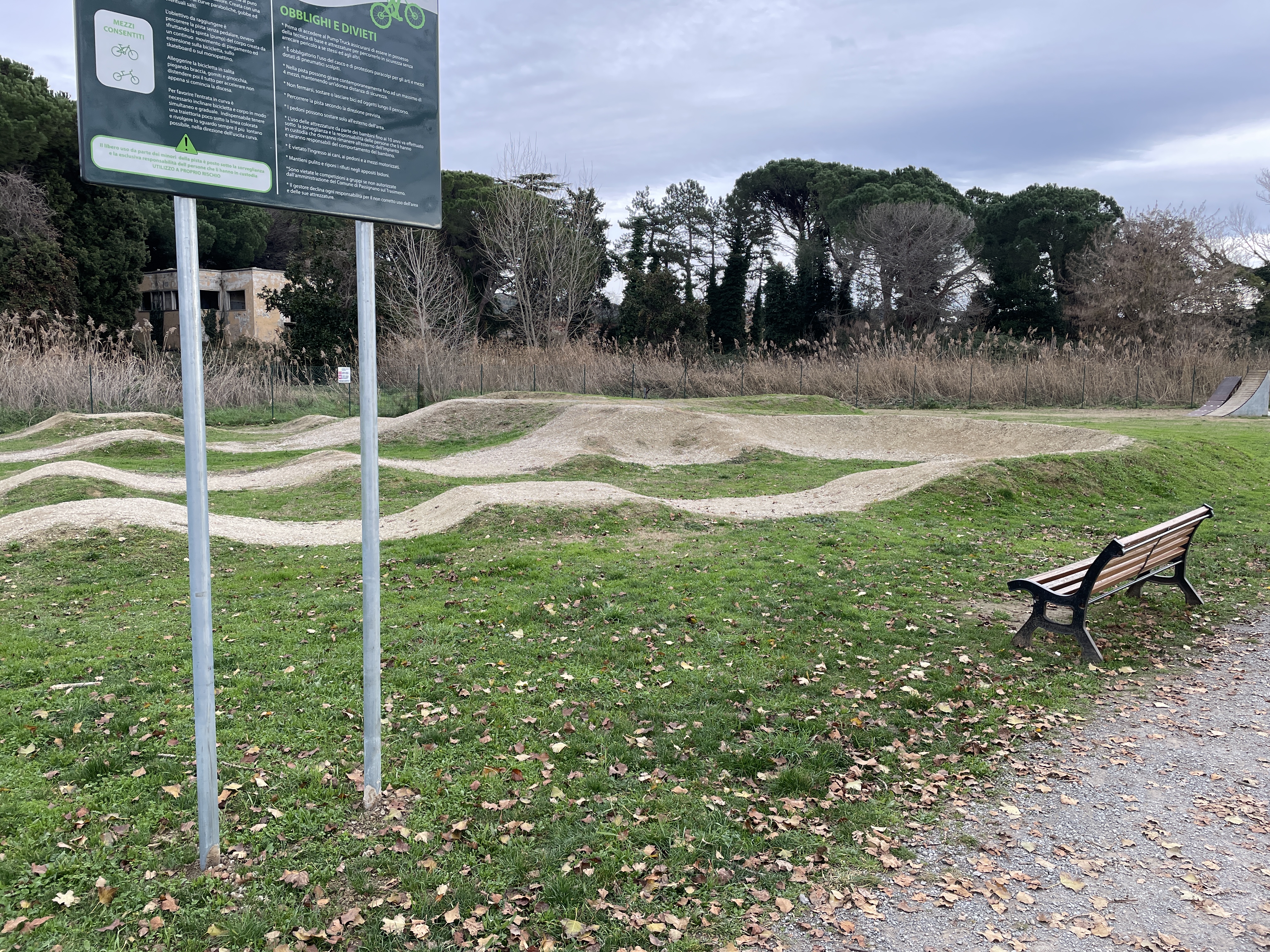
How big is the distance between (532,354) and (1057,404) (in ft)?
48.4

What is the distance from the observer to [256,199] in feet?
8.94

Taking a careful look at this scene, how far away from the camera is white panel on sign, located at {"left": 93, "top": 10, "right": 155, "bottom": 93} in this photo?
2418 mm

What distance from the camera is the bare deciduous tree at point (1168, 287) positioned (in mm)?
31078

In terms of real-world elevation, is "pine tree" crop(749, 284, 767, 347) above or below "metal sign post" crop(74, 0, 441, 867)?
above

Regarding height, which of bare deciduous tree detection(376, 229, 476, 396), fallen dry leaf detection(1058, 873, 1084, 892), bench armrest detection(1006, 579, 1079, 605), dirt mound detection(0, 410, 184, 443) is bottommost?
fallen dry leaf detection(1058, 873, 1084, 892)

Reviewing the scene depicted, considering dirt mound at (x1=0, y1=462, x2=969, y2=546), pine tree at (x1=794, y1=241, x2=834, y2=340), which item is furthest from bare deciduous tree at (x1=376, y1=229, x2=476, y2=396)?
pine tree at (x1=794, y1=241, x2=834, y2=340)

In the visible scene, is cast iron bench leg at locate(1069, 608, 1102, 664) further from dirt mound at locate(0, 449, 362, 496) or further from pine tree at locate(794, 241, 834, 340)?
pine tree at locate(794, 241, 834, 340)

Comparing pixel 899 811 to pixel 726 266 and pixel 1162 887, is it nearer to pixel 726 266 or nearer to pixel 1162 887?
pixel 1162 887

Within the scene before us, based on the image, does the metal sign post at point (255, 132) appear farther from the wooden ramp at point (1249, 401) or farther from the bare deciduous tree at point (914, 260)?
the bare deciduous tree at point (914, 260)

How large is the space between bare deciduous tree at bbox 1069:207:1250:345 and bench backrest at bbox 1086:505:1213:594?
91.5 ft

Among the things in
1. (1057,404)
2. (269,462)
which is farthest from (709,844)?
(1057,404)

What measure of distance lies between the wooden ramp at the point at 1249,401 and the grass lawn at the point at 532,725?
15.7 m

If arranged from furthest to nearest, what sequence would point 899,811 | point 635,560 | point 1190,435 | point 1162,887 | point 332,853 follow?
1. point 1190,435
2. point 635,560
3. point 899,811
4. point 332,853
5. point 1162,887

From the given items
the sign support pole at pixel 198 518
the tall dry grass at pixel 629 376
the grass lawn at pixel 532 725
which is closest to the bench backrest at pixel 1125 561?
the grass lawn at pixel 532 725
